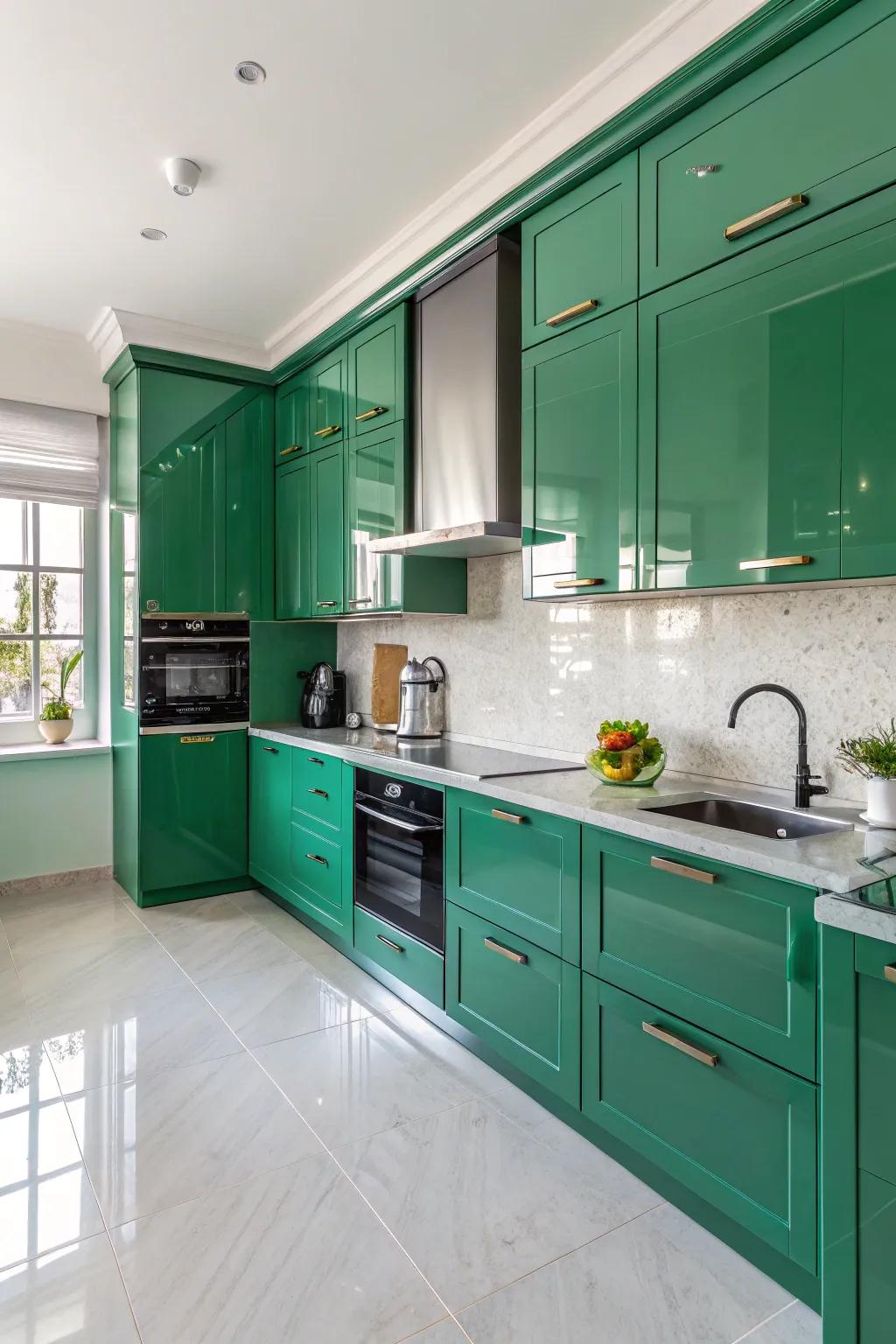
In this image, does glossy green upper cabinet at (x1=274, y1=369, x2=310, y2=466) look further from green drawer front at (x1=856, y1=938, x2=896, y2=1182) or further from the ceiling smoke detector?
green drawer front at (x1=856, y1=938, x2=896, y2=1182)

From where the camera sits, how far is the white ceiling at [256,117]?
6.78 feet

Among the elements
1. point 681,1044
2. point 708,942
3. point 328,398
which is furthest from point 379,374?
point 681,1044

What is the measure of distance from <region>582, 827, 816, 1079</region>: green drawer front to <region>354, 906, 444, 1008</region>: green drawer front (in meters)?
0.78

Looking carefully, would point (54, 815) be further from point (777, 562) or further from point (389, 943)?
point (777, 562)

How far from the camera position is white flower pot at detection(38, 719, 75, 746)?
4.37 m

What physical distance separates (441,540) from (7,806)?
283cm

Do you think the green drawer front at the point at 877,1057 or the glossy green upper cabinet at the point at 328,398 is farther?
the glossy green upper cabinet at the point at 328,398

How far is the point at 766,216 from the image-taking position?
1.86 meters

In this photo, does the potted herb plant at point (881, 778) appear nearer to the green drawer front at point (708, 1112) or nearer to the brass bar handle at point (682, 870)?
the brass bar handle at point (682, 870)

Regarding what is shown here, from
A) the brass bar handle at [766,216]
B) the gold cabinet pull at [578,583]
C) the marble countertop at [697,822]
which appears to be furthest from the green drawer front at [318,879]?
the brass bar handle at [766,216]

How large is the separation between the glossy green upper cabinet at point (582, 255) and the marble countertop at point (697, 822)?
1.34m

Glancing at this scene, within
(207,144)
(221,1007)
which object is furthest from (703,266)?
(221,1007)

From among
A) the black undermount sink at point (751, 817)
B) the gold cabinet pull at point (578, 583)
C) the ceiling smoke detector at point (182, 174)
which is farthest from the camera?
the ceiling smoke detector at point (182, 174)

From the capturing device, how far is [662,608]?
2.60 meters
